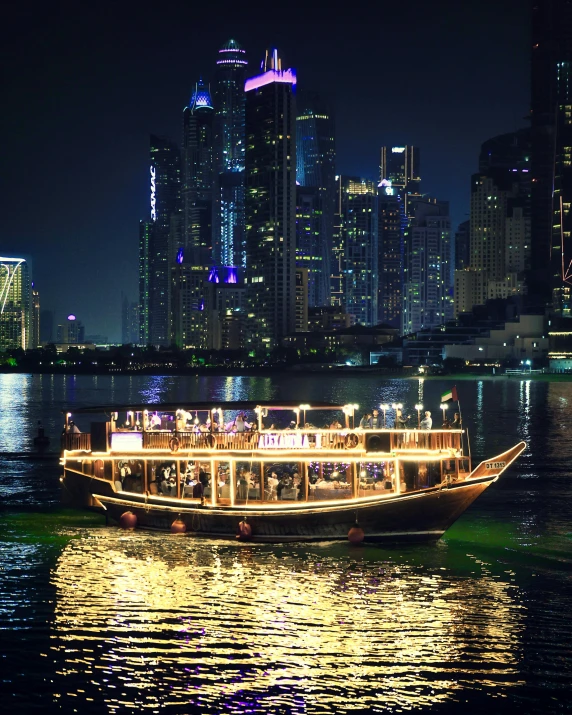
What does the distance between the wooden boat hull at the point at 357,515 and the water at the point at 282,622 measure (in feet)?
1.74

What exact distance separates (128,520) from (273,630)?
11.4 metres

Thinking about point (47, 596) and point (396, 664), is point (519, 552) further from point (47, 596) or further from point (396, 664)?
point (47, 596)

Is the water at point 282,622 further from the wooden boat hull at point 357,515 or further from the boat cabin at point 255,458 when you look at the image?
the boat cabin at point 255,458

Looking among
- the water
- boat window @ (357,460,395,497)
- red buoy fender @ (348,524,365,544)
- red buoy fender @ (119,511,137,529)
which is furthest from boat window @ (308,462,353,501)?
red buoy fender @ (119,511,137,529)

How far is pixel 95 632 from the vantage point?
23.1 m

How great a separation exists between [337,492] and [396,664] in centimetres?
1045

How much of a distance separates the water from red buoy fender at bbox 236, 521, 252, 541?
0.37 metres

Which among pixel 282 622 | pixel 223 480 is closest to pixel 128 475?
pixel 223 480

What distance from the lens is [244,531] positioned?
30984 millimetres

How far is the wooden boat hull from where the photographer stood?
29.9 m

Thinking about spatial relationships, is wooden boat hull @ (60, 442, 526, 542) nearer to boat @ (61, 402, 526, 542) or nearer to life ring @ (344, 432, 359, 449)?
boat @ (61, 402, 526, 542)

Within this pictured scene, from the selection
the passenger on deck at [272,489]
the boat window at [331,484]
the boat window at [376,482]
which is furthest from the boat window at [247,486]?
the boat window at [376,482]

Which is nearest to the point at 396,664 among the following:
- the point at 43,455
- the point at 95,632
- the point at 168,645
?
the point at 168,645

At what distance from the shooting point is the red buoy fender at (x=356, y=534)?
30234 mm
